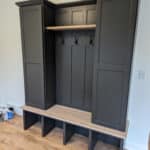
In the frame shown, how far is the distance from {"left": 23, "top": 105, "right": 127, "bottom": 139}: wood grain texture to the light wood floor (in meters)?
0.44

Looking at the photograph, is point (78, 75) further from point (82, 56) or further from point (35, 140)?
point (35, 140)

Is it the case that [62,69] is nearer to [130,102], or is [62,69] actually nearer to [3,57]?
[130,102]

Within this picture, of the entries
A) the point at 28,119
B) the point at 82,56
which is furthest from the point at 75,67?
the point at 28,119

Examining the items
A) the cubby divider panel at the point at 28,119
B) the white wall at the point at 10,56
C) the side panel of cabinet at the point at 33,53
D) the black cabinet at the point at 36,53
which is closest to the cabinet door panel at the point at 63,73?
the black cabinet at the point at 36,53

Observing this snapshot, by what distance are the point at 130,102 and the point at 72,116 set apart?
A: 0.87 m

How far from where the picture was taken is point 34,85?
2.18 metres

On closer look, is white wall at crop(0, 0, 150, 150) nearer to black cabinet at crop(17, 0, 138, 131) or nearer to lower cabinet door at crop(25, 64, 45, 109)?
black cabinet at crop(17, 0, 138, 131)


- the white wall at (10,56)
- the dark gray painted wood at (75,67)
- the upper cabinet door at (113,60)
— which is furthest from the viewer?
the white wall at (10,56)

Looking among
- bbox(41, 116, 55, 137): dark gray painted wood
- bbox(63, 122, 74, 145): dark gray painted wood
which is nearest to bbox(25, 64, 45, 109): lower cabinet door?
bbox(41, 116, 55, 137): dark gray painted wood

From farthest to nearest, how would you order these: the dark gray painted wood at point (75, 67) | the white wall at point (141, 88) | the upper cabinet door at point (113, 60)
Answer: the dark gray painted wood at point (75, 67), the white wall at point (141, 88), the upper cabinet door at point (113, 60)

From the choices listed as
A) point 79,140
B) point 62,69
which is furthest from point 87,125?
point 62,69

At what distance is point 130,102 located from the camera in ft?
6.13

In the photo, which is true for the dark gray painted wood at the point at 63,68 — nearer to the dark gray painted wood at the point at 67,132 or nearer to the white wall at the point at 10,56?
the dark gray painted wood at the point at 67,132

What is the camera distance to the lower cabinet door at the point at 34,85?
2096 millimetres
